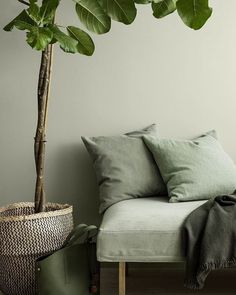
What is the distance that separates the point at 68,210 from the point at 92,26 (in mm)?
1000

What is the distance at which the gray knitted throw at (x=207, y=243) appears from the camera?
2473 mm

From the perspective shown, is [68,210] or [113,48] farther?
[113,48]

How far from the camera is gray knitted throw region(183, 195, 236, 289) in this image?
2.47 meters

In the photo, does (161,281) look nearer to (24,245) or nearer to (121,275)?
(121,275)

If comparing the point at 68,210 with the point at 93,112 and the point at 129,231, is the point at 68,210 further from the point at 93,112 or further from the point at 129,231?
the point at 93,112

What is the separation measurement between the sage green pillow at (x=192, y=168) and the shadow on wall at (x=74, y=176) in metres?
0.50

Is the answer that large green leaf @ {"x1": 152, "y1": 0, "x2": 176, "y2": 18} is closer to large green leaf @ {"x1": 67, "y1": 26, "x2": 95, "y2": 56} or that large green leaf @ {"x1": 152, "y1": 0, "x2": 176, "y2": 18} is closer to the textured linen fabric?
large green leaf @ {"x1": 67, "y1": 26, "x2": 95, "y2": 56}

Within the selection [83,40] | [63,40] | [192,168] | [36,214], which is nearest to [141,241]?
[36,214]

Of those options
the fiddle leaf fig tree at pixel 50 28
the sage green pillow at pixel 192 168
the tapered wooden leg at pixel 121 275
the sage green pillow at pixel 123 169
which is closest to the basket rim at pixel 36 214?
the fiddle leaf fig tree at pixel 50 28

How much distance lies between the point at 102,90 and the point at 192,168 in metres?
0.86

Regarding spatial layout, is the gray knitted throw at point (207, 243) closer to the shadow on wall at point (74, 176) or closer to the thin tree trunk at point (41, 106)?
the thin tree trunk at point (41, 106)

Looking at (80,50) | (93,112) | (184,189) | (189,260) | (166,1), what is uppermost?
(166,1)

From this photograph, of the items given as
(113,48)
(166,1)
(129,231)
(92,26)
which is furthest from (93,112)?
(129,231)

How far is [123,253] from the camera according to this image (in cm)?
254
